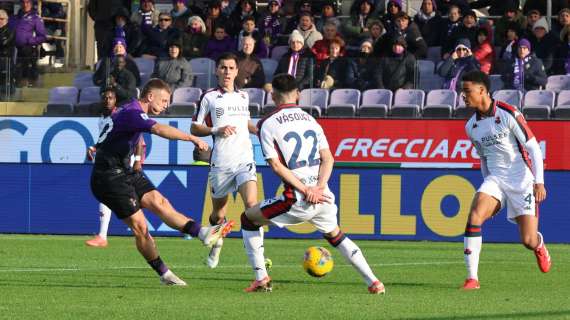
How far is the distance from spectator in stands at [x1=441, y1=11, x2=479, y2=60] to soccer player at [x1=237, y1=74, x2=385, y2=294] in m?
13.3

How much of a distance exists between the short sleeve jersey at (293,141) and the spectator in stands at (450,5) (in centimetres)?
1452

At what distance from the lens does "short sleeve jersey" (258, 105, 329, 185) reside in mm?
10398

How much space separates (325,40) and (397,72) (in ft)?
5.77

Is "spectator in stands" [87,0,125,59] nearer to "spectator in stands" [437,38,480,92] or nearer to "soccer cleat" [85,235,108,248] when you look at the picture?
"spectator in stands" [437,38,480,92]

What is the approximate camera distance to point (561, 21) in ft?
77.9

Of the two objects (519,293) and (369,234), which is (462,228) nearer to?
(369,234)

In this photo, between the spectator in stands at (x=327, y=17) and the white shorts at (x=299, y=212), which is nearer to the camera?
the white shorts at (x=299, y=212)

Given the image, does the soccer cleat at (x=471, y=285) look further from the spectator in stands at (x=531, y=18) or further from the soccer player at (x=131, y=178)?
the spectator in stands at (x=531, y=18)

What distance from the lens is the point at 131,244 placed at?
18719mm

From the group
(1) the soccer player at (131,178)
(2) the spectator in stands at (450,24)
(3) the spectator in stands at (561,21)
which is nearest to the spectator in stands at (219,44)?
(2) the spectator in stands at (450,24)

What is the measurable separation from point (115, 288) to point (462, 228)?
33.3 ft

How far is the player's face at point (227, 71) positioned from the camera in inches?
527

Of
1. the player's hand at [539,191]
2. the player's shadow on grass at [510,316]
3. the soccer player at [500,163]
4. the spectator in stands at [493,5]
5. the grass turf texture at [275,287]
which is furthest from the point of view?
the spectator in stands at [493,5]

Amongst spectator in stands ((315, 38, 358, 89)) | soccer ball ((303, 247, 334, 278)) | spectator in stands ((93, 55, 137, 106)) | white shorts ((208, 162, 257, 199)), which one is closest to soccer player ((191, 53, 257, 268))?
white shorts ((208, 162, 257, 199))
